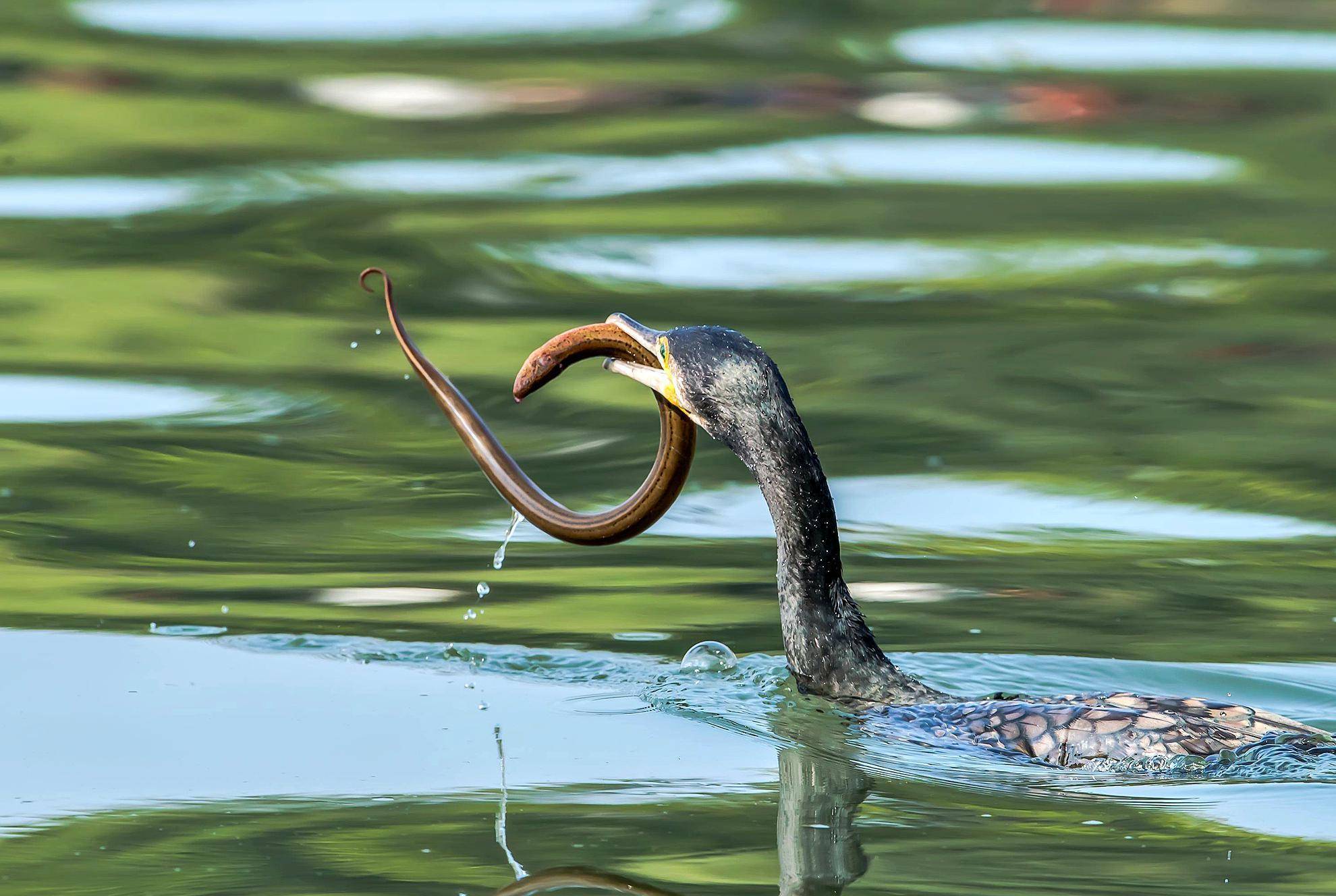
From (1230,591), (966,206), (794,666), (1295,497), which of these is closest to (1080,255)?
(966,206)

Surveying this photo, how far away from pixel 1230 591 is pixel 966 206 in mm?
5495

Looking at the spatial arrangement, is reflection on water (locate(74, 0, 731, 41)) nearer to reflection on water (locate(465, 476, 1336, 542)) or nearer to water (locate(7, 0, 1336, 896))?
water (locate(7, 0, 1336, 896))

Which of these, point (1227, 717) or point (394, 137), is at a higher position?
point (394, 137)

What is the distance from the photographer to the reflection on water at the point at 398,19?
1470cm

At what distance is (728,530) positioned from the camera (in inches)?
307

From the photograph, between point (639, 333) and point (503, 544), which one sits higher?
point (639, 333)

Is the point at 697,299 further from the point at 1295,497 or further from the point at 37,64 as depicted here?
the point at 37,64

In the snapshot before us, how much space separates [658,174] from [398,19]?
3138mm

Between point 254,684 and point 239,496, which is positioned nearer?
point 254,684

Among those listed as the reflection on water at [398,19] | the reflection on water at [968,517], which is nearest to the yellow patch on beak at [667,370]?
the reflection on water at [968,517]

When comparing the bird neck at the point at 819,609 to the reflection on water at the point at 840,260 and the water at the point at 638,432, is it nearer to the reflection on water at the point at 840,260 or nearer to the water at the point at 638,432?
the water at the point at 638,432

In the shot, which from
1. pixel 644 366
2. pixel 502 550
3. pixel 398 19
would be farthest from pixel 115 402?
pixel 398 19

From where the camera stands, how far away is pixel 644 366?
5.71 meters

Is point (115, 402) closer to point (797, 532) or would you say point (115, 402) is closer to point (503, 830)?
point (797, 532)
